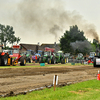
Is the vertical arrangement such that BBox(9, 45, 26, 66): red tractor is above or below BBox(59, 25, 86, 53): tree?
below

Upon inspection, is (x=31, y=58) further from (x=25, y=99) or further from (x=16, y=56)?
(x=25, y=99)

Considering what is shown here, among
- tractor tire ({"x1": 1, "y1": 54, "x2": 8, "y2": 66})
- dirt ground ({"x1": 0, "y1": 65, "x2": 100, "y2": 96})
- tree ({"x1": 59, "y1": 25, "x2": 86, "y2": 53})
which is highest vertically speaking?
tree ({"x1": 59, "y1": 25, "x2": 86, "y2": 53})

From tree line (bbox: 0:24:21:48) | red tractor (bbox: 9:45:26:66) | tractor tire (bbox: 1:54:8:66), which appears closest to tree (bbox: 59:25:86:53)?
tree line (bbox: 0:24:21:48)

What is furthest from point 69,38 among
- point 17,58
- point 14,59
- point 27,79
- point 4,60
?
point 27,79

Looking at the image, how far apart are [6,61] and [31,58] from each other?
609 inches

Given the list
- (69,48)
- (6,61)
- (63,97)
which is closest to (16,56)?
(6,61)

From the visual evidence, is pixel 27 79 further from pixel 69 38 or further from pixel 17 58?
pixel 69 38

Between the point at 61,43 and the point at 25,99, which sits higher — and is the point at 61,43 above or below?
above

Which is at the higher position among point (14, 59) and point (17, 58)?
point (17, 58)

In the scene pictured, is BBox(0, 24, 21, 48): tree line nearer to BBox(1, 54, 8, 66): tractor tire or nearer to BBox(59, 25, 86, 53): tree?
BBox(59, 25, 86, 53): tree

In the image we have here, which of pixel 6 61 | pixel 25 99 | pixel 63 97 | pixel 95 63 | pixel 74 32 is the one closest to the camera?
pixel 25 99

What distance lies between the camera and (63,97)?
22.9 feet

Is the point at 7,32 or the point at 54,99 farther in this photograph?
the point at 7,32

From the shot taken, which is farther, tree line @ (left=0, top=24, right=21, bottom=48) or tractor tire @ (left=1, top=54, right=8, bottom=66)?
tree line @ (left=0, top=24, right=21, bottom=48)
